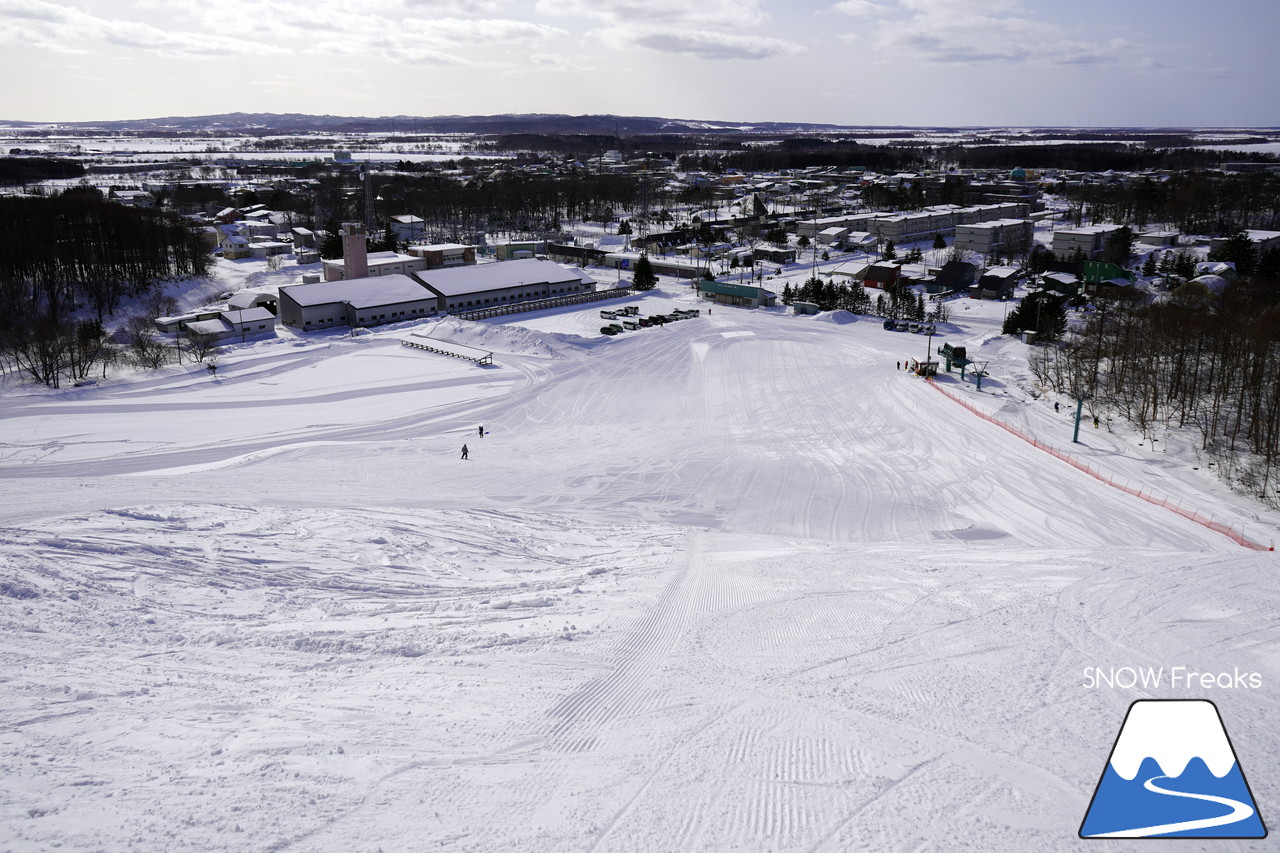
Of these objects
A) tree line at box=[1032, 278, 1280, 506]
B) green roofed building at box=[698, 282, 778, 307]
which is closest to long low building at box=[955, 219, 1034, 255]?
green roofed building at box=[698, 282, 778, 307]

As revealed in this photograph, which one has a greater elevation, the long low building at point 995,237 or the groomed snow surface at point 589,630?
the long low building at point 995,237

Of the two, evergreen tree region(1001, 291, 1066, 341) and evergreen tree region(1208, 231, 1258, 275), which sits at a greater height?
evergreen tree region(1208, 231, 1258, 275)

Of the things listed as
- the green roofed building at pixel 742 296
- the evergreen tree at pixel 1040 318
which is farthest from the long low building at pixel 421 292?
the evergreen tree at pixel 1040 318

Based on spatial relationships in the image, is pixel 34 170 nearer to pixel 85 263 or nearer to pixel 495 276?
pixel 85 263

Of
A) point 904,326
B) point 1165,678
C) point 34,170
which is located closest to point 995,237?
point 904,326

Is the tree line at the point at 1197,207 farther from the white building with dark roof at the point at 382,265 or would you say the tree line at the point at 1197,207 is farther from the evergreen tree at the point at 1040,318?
the white building with dark roof at the point at 382,265

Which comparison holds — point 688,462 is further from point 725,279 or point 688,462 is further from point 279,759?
point 725,279

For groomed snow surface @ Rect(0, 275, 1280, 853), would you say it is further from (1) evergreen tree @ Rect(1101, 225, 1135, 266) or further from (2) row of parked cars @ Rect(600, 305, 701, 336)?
(1) evergreen tree @ Rect(1101, 225, 1135, 266)
